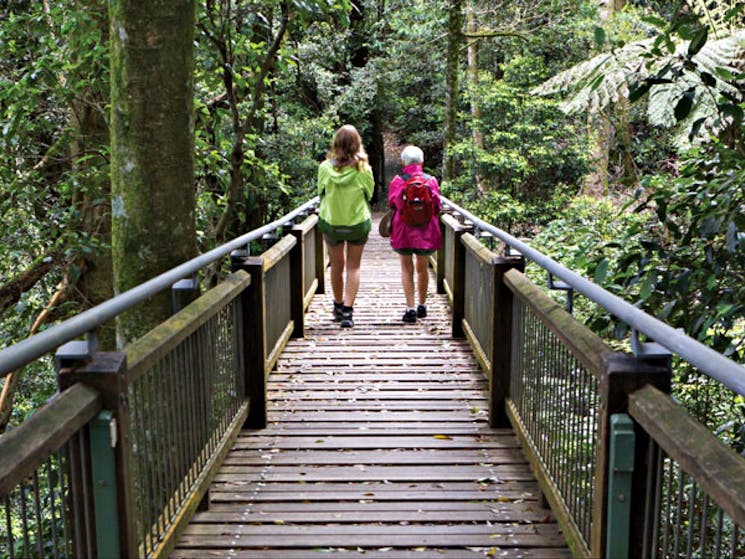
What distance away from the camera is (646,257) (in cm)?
350

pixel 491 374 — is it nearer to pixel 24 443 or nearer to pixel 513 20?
pixel 24 443

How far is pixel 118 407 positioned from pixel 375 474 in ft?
7.13

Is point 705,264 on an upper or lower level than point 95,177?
lower

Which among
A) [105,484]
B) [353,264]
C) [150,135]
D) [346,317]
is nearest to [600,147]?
[346,317]

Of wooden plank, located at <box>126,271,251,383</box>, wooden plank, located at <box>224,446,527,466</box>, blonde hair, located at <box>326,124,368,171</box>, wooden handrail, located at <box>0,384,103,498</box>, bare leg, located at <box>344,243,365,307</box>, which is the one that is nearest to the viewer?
wooden handrail, located at <box>0,384,103,498</box>

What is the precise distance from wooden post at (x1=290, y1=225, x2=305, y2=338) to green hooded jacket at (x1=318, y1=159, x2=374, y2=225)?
35 cm

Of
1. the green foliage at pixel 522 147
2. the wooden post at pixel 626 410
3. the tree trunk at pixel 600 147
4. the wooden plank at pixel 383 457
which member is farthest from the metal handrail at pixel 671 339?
the tree trunk at pixel 600 147

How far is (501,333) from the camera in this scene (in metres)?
4.79

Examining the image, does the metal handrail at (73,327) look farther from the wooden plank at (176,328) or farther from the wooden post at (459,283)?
the wooden post at (459,283)

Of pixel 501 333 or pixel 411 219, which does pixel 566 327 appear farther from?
pixel 411 219

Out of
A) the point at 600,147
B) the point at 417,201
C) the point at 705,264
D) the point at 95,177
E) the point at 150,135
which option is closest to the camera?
the point at 705,264

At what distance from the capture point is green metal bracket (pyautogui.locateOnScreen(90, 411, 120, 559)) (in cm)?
227

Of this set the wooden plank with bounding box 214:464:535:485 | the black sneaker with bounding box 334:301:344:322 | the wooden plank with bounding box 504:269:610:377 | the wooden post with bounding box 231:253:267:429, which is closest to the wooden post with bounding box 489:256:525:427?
the wooden plank with bounding box 504:269:610:377

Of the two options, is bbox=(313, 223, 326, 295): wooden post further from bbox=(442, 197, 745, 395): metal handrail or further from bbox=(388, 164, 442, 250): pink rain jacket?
bbox=(442, 197, 745, 395): metal handrail
